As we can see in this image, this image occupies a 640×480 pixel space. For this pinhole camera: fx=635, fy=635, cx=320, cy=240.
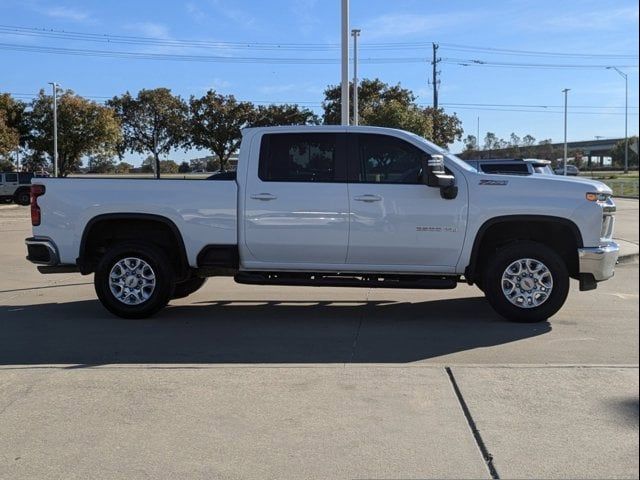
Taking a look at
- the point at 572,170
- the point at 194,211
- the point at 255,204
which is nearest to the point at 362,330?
the point at 255,204

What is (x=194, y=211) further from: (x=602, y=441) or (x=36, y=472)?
(x=602, y=441)

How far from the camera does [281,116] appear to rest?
50.8 metres

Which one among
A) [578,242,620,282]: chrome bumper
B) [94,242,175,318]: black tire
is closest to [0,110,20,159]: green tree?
[94,242,175,318]: black tire

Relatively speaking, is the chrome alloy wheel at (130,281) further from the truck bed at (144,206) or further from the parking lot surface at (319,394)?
the truck bed at (144,206)

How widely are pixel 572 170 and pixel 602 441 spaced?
66199 mm

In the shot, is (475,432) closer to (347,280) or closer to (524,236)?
(347,280)

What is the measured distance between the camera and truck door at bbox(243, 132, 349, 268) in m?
6.97

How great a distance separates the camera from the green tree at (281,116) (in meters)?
50.8

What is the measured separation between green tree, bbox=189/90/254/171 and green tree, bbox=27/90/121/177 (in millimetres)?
6258

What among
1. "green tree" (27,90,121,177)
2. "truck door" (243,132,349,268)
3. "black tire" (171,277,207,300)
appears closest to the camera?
"truck door" (243,132,349,268)

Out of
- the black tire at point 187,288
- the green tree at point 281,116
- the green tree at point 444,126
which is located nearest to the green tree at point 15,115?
the green tree at point 281,116

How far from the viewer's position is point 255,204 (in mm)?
7020

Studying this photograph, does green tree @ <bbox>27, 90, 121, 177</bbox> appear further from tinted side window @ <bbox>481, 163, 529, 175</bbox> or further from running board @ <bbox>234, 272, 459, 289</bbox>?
running board @ <bbox>234, 272, 459, 289</bbox>

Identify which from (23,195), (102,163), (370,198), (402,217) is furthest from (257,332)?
(102,163)
